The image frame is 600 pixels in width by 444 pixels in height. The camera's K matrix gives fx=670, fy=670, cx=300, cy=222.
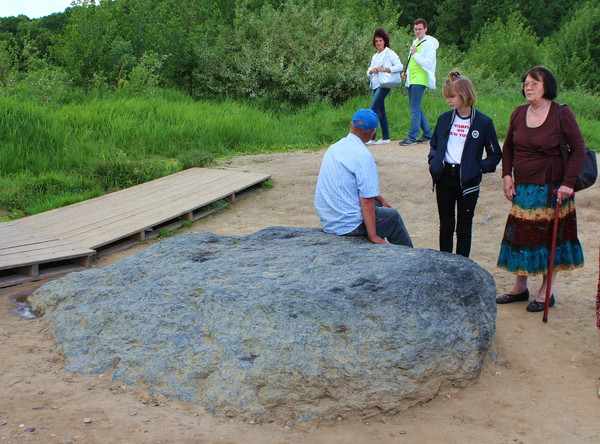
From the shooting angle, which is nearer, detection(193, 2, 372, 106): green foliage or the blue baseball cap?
the blue baseball cap

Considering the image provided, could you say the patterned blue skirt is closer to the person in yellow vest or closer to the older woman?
the older woman

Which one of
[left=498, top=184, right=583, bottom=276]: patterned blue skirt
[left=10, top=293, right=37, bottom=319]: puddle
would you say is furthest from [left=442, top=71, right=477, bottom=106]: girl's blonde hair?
[left=10, top=293, right=37, bottom=319]: puddle

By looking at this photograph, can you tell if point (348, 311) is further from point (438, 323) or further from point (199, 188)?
point (199, 188)

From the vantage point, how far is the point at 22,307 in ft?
16.8

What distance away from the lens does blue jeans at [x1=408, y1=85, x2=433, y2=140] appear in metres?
10.2

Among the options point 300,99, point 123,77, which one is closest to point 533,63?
point 300,99

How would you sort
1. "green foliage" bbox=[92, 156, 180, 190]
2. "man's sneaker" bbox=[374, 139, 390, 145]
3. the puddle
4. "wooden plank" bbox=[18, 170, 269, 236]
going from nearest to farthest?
the puddle
"wooden plank" bbox=[18, 170, 269, 236]
"green foliage" bbox=[92, 156, 180, 190]
"man's sneaker" bbox=[374, 139, 390, 145]

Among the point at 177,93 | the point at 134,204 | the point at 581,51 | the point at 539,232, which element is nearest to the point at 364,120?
the point at 539,232

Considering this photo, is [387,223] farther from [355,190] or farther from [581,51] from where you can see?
[581,51]

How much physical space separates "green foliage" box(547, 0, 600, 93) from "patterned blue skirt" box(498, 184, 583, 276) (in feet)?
68.5

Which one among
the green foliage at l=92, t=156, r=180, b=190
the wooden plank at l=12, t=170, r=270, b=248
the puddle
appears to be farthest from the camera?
the green foliage at l=92, t=156, r=180, b=190

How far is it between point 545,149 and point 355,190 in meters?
1.37

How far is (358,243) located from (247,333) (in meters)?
1.26

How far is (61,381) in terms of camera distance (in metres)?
3.90
